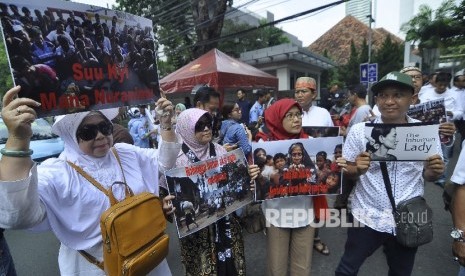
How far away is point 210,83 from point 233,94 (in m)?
6.87

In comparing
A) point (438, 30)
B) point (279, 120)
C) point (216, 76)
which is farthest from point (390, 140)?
point (438, 30)

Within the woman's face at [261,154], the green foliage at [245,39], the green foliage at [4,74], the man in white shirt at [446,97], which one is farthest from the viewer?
the green foliage at [245,39]

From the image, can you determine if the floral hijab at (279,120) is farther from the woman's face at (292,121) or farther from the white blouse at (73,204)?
the white blouse at (73,204)

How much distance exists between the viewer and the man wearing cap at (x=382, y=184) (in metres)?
2.00

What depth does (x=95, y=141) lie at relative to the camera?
5.47 ft

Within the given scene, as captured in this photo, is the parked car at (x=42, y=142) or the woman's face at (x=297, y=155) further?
the parked car at (x=42, y=142)

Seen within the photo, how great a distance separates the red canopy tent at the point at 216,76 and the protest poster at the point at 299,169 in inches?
229

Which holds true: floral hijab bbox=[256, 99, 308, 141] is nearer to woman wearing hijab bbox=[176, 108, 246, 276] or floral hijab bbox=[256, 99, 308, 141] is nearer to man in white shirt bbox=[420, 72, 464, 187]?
woman wearing hijab bbox=[176, 108, 246, 276]

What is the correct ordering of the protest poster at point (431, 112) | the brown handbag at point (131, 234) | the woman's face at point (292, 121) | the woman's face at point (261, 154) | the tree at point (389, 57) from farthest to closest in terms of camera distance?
1. the tree at point (389, 57)
2. the protest poster at point (431, 112)
3. the woman's face at point (292, 121)
4. the woman's face at point (261, 154)
5. the brown handbag at point (131, 234)

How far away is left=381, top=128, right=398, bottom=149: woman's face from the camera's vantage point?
6.24ft

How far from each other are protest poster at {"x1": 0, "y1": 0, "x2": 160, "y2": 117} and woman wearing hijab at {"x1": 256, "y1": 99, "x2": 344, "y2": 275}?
3.46ft

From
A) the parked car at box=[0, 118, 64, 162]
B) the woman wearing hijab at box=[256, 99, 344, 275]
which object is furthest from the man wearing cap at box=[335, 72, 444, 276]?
the parked car at box=[0, 118, 64, 162]

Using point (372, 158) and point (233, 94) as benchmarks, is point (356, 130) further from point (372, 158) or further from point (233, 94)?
point (233, 94)

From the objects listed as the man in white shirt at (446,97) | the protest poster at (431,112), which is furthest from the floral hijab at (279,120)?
the man in white shirt at (446,97)
